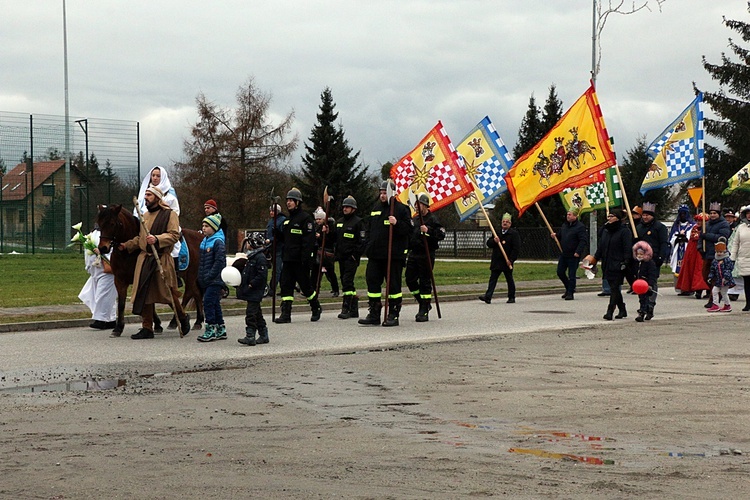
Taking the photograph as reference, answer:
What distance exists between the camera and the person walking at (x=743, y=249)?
62.3 ft

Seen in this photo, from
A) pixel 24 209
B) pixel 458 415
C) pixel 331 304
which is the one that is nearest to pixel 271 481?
pixel 458 415

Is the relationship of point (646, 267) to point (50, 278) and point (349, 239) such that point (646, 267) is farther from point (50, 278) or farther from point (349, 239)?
point (50, 278)

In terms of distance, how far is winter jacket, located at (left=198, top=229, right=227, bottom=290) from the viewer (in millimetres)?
13750

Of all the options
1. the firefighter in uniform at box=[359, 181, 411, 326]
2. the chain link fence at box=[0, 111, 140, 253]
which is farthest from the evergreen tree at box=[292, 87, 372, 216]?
the firefighter in uniform at box=[359, 181, 411, 326]

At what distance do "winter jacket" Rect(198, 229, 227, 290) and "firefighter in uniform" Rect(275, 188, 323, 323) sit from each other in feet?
7.70

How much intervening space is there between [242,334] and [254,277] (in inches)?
67.3

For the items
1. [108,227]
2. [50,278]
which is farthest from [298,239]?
[50,278]

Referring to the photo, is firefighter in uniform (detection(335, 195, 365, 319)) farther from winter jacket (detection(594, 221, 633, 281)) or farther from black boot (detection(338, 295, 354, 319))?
winter jacket (detection(594, 221, 633, 281))

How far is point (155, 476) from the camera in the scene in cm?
601

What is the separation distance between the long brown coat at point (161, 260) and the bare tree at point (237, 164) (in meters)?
49.6

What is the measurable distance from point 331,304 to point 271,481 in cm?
1432

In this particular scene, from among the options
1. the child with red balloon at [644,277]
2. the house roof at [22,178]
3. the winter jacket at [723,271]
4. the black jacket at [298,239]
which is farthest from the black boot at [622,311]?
the house roof at [22,178]

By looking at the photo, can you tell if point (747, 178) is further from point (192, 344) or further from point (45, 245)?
point (45, 245)

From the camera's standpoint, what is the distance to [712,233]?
21.5m
